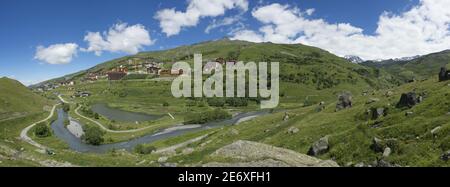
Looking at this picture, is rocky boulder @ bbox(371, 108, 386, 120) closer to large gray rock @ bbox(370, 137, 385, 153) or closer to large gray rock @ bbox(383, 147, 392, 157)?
large gray rock @ bbox(370, 137, 385, 153)

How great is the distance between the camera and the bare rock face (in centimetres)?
4194

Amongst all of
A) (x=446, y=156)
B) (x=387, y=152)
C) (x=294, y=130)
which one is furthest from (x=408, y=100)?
(x=446, y=156)

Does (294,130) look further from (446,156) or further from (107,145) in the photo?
(107,145)

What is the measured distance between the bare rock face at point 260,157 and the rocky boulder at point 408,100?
102 feet

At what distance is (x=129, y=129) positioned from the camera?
191000mm

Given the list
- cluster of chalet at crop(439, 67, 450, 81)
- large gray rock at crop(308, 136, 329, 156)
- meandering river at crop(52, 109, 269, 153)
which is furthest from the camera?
meandering river at crop(52, 109, 269, 153)

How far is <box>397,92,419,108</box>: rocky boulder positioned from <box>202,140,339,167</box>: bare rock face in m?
31.2

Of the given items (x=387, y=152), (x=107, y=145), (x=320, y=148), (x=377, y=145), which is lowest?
(x=107, y=145)

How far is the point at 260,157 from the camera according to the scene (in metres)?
43.7

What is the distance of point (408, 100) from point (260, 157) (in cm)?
3958

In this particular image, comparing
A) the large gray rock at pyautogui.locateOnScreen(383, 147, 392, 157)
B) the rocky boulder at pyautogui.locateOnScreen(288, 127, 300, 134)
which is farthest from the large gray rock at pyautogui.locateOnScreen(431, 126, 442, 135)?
the rocky boulder at pyautogui.locateOnScreen(288, 127, 300, 134)
